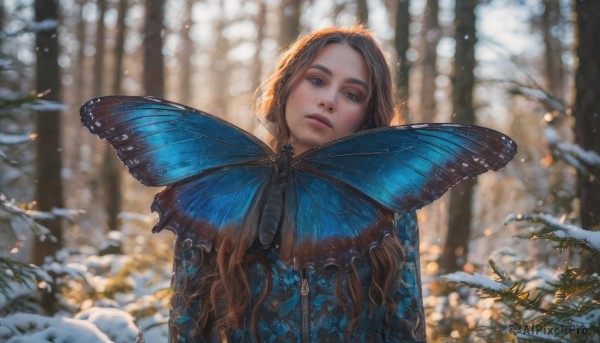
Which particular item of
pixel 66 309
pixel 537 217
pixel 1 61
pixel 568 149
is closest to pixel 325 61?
pixel 537 217

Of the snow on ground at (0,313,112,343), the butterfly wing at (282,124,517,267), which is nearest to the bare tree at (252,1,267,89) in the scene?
the snow on ground at (0,313,112,343)

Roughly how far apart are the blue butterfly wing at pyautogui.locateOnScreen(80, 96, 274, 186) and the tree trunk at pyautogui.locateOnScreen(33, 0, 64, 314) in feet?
15.3

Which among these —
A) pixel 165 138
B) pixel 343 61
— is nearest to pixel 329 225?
pixel 165 138

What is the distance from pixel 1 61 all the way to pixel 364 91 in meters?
2.30

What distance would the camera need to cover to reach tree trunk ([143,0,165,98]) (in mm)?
7125

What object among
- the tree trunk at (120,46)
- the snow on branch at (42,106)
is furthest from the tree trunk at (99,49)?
the snow on branch at (42,106)

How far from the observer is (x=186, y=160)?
2219 millimetres

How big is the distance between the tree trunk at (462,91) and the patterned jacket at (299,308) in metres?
5.35

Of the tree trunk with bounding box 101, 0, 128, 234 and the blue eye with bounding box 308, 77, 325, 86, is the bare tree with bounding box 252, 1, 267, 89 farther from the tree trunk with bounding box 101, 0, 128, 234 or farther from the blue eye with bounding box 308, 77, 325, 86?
the blue eye with bounding box 308, 77, 325, 86

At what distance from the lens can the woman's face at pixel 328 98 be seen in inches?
107

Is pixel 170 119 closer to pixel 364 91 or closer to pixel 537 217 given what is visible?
pixel 364 91

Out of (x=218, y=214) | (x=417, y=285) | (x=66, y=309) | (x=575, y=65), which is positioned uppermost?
(x=575, y=65)

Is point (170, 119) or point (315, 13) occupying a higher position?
point (315, 13)

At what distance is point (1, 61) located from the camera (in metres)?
3.56
